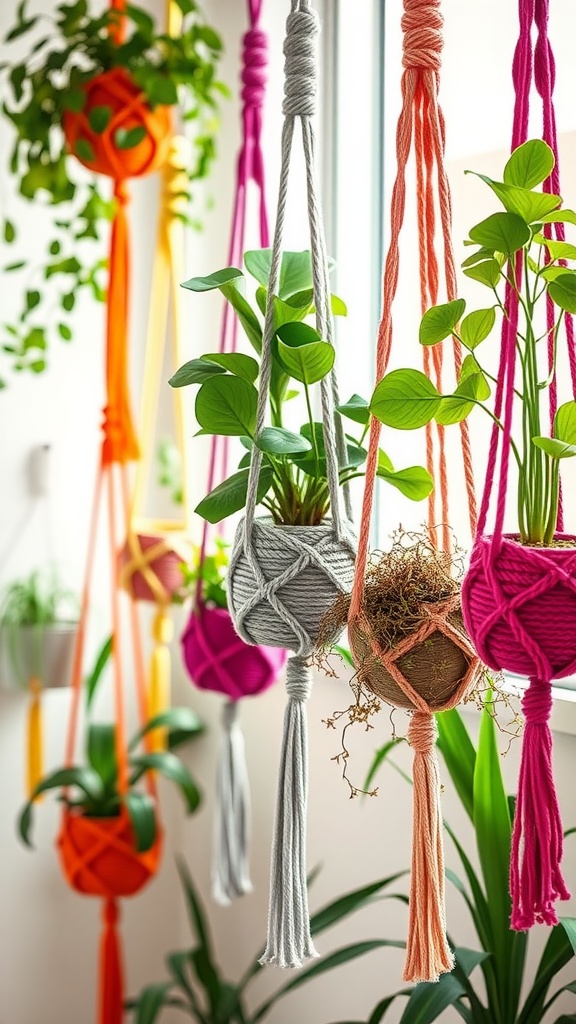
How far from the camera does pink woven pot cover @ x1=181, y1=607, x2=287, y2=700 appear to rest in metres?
1.38

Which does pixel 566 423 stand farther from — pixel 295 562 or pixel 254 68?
pixel 254 68

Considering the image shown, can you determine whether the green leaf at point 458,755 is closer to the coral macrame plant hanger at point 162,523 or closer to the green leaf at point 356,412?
the green leaf at point 356,412

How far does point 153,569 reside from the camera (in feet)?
5.35

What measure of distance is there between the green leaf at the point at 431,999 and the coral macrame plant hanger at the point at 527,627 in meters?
0.29

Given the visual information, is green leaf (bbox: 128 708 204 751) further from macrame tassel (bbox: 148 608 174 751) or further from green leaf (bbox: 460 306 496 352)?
green leaf (bbox: 460 306 496 352)

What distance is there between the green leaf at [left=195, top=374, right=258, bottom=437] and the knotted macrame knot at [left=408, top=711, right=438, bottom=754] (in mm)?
288

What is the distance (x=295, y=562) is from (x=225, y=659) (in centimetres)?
53

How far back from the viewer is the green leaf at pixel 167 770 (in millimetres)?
1813

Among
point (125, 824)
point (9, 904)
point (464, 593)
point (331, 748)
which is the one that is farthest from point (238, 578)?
point (9, 904)

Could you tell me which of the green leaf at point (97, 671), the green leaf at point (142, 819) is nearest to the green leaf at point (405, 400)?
the green leaf at point (142, 819)

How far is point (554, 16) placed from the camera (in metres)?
1.37

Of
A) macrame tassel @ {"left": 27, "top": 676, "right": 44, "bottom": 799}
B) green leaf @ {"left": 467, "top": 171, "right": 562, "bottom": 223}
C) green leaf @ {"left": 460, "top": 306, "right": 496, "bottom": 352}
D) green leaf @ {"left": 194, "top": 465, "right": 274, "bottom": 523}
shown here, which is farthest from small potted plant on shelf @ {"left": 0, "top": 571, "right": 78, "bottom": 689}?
green leaf @ {"left": 467, "top": 171, "right": 562, "bottom": 223}

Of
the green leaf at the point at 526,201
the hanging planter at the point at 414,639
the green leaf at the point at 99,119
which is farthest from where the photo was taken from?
the green leaf at the point at 99,119

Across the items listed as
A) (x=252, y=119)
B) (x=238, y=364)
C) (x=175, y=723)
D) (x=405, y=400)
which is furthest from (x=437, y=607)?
(x=175, y=723)
